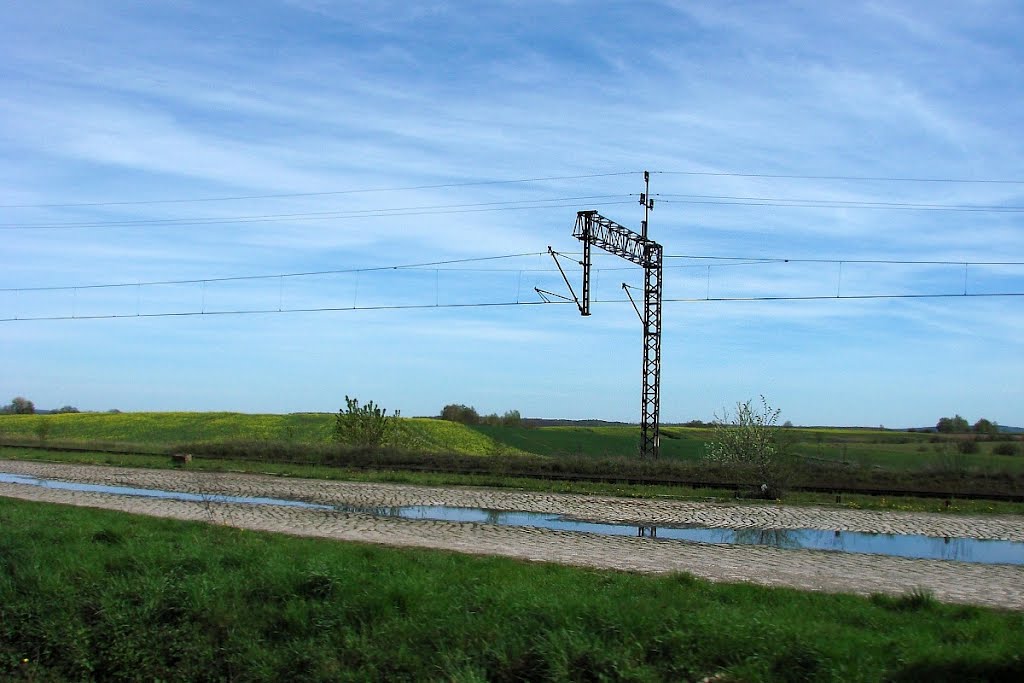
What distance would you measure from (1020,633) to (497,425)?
245 ft

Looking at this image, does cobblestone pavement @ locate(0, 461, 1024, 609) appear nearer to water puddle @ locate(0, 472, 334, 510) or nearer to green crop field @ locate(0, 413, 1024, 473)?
water puddle @ locate(0, 472, 334, 510)

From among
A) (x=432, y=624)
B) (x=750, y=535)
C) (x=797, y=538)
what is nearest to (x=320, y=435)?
(x=750, y=535)

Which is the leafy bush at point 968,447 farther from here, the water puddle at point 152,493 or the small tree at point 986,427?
the water puddle at point 152,493

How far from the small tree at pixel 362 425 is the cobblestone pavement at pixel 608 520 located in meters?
12.2

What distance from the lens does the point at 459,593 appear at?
10508 mm

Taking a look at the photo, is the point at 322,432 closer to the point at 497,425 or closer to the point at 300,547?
the point at 497,425

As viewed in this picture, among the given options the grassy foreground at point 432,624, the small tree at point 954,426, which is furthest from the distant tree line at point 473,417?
the grassy foreground at point 432,624

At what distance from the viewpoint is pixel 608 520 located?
68.4 feet

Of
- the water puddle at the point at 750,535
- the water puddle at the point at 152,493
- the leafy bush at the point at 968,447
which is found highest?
the leafy bush at the point at 968,447

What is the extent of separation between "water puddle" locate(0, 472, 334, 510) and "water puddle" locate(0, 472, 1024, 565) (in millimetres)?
36

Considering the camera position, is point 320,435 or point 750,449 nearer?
point 750,449

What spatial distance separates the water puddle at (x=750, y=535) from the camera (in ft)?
54.7

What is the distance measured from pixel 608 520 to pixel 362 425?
2593 cm

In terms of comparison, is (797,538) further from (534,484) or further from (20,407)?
(20,407)
